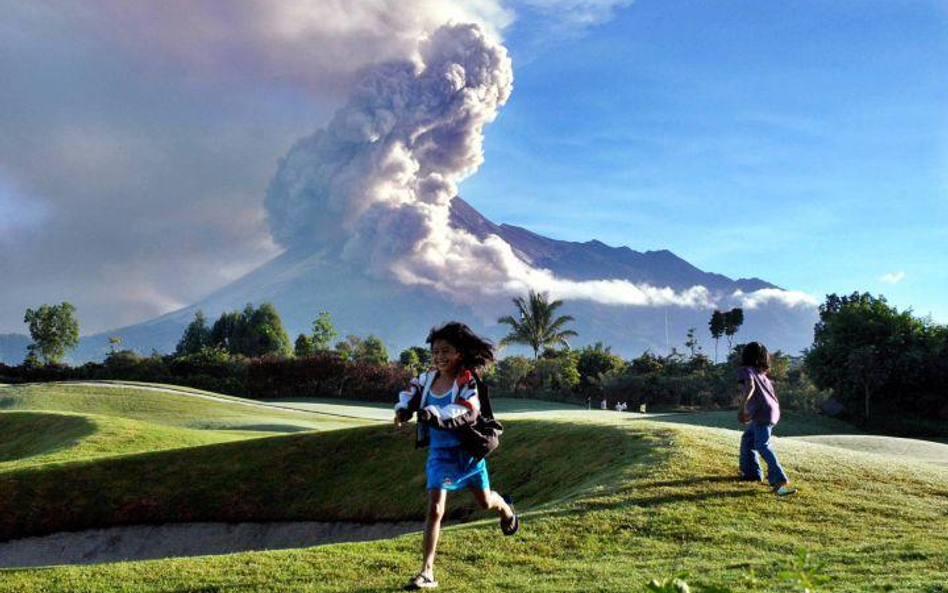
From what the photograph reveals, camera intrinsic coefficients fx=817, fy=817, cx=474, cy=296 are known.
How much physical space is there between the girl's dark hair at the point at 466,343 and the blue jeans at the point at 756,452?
739 centimetres

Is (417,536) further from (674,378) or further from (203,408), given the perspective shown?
(674,378)

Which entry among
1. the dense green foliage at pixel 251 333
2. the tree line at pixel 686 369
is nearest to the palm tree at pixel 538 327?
the tree line at pixel 686 369

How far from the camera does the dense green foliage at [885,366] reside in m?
56.4

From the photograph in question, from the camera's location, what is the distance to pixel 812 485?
614 inches

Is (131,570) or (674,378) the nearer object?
(131,570)

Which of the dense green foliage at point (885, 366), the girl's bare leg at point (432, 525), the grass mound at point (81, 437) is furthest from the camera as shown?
the dense green foliage at point (885, 366)

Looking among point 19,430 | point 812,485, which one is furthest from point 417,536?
point 19,430

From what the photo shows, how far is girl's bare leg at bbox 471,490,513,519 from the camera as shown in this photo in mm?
9852

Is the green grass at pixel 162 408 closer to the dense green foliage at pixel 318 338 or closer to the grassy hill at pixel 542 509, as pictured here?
the grassy hill at pixel 542 509

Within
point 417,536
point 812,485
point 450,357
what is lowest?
point 417,536

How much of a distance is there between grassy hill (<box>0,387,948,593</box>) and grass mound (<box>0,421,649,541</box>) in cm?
6

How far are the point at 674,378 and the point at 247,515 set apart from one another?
56.0 metres

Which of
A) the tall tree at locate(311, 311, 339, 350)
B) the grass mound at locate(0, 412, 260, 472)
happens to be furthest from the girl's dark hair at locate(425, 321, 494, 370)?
the tall tree at locate(311, 311, 339, 350)

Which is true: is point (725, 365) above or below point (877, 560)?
above
